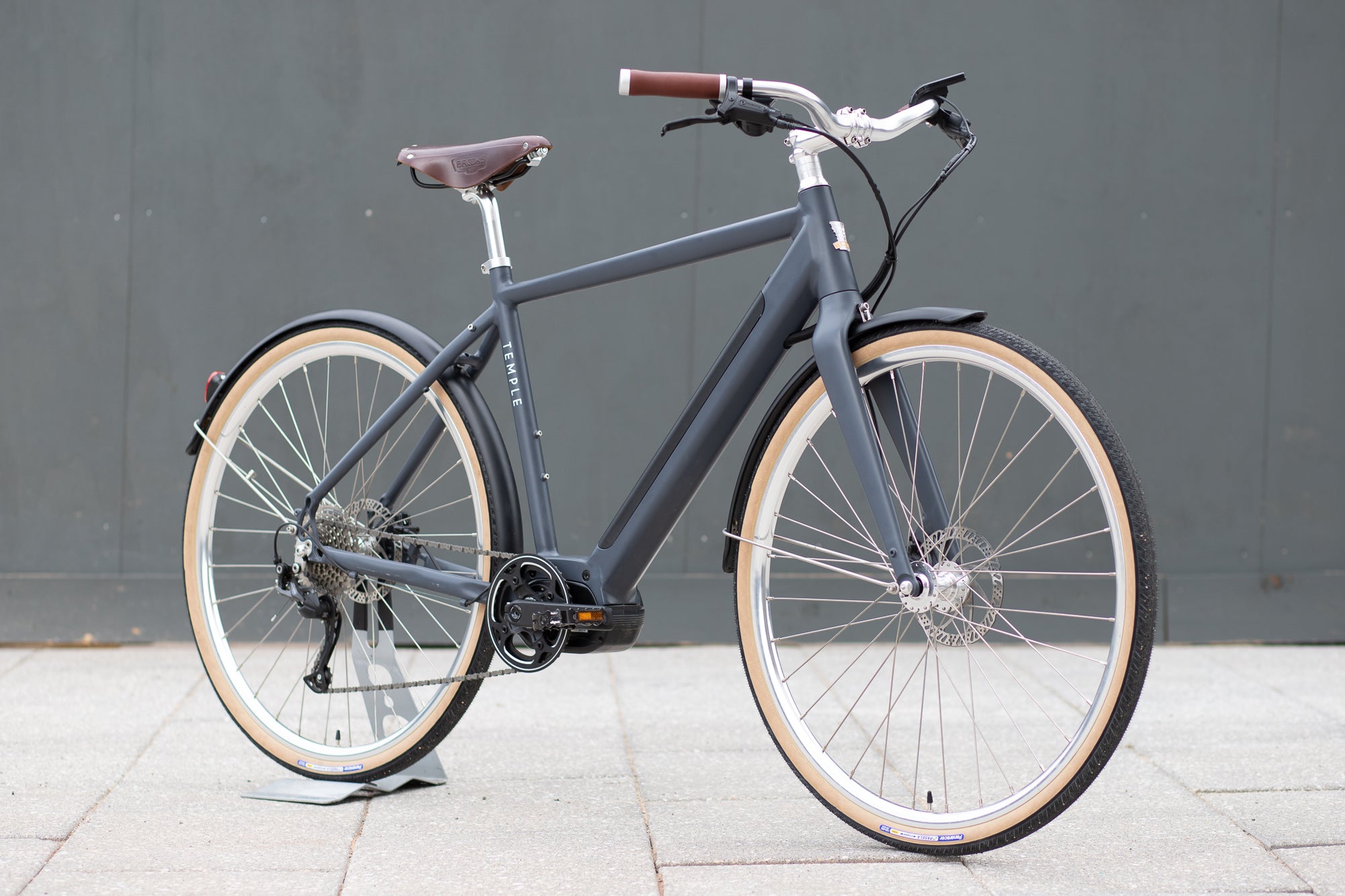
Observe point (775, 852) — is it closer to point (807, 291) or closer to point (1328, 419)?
point (807, 291)

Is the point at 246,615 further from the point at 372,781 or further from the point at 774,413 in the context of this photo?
the point at 774,413

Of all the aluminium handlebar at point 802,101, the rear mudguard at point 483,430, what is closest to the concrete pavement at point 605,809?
the rear mudguard at point 483,430

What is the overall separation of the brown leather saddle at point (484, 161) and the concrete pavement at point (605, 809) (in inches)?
52.0

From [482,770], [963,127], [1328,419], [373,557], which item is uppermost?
[963,127]

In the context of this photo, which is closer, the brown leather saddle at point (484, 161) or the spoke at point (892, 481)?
the spoke at point (892, 481)

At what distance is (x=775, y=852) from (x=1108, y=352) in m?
2.68

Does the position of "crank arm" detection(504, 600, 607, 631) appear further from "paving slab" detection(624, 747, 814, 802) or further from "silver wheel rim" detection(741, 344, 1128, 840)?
"paving slab" detection(624, 747, 814, 802)

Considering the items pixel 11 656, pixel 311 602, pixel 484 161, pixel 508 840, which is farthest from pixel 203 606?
pixel 11 656

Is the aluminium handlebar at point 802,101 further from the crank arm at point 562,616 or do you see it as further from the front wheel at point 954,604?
the crank arm at point 562,616

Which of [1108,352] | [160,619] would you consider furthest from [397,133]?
[1108,352]

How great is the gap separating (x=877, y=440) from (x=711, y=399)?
35cm

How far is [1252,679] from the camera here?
3.72 meters

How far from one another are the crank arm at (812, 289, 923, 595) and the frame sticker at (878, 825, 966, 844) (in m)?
0.46

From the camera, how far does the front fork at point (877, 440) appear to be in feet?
6.63
